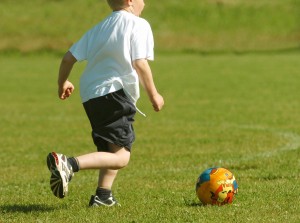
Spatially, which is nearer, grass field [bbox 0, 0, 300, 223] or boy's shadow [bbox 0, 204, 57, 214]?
grass field [bbox 0, 0, 300, 223]

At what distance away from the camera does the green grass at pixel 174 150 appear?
7.47m

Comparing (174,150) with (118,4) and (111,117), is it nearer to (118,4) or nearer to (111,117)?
(111,117)

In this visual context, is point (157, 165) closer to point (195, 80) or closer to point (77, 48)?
point (77, 48)

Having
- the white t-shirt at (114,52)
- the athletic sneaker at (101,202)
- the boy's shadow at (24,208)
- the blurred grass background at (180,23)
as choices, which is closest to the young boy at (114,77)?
the white t-shirt at (114,52)

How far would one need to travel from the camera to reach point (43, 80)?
2878 cm

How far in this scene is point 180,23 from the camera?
53281 millimetres

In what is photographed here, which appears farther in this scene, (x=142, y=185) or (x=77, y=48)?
(x=142, y=185)

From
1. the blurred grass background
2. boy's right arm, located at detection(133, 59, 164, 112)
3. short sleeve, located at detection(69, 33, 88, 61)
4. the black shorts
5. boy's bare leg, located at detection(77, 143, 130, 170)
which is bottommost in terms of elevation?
the blurred grass background

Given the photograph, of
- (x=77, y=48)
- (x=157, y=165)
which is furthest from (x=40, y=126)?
(x=77, y=48)

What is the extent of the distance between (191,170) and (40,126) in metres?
6.44

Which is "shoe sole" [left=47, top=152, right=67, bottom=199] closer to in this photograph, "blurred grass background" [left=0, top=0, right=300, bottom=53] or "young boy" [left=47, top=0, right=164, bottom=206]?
"young boy" [left=47, top=0, right=164, bottom=206]

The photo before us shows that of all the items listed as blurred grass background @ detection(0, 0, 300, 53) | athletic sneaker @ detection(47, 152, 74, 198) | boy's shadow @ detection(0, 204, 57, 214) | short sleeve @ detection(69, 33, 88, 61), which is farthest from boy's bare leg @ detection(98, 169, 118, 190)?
blurred grass background @ detection(0, 0, 300, 53)

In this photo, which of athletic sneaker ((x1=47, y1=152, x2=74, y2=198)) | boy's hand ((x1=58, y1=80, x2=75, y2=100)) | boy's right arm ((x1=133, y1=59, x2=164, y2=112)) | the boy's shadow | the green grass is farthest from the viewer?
boy's hand ((x1=58, y1=80, x2=75, y2=100))

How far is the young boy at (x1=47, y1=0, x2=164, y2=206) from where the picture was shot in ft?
24.4
